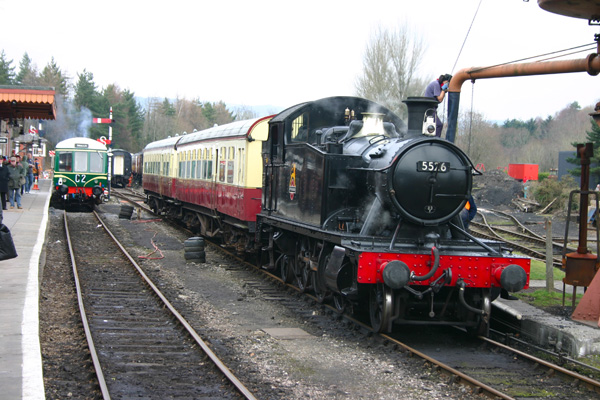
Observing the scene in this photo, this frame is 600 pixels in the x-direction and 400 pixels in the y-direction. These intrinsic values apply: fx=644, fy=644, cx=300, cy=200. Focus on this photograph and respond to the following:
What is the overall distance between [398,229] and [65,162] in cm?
2128

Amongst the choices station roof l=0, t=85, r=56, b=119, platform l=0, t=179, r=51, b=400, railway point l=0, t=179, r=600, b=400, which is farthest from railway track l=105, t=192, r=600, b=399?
station roof l=0, t=85, r=56, b=119

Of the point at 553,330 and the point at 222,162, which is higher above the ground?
the point at 222,162

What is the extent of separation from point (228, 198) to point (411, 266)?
788 centimetres

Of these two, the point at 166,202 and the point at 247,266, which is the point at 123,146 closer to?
the point at 166,202

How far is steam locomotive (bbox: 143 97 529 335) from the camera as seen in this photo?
747 cm

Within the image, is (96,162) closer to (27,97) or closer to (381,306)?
(27,97)

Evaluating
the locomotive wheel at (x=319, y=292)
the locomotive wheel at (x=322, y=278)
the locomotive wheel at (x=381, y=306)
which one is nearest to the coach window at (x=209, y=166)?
the locomotive wheel at (x=319, y=292)

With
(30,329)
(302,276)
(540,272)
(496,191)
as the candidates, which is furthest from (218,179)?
(496,191)

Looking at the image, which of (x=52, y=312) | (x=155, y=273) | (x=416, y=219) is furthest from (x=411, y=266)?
(x=155, y=273)

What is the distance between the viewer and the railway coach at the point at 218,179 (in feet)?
44.2

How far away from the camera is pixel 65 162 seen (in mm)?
26078

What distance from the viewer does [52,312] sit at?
9125mm

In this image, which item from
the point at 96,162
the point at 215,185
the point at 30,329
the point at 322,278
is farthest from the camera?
the point at 96,162

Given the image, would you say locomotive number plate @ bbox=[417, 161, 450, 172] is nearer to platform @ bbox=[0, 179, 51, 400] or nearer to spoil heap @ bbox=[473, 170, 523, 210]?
platform @ bbox=[0, 179, 51, 400]
